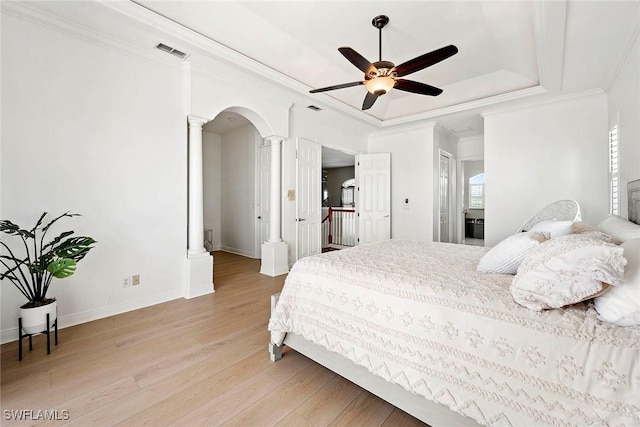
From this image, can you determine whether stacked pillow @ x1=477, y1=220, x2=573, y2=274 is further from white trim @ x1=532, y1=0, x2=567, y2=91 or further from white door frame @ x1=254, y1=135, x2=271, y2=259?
white door frame @ x1=254, y1=135, x2=271, y2=259

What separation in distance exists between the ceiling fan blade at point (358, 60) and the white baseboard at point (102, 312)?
3196mm

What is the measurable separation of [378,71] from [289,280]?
6.76 feet

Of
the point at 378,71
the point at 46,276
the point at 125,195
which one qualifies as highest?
the point at 378,71

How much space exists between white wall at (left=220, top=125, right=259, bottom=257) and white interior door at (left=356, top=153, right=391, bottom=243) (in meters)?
2.32

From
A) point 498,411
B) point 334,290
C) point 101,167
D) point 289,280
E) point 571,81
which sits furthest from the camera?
point 571,81

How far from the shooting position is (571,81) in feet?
11.3

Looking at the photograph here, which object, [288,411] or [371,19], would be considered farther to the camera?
[371,19]

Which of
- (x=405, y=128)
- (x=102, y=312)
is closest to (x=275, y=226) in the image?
(x=102, y=312)

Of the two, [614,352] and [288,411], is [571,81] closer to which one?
[614,352]

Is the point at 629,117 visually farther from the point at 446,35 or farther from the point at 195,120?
the point at 195,120

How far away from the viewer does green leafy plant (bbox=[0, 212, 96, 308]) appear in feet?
6.63

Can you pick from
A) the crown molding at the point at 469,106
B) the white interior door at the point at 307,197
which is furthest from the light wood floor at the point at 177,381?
the crown molding at the point at 469,106

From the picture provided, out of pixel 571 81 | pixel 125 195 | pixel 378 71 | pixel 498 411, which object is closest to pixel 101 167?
pixel 125 195

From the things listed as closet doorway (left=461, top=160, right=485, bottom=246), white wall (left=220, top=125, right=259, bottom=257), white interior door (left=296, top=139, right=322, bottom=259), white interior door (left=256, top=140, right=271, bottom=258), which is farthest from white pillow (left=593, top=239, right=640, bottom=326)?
closet doorway (left=461, top=160, right=485, bottom=246)
